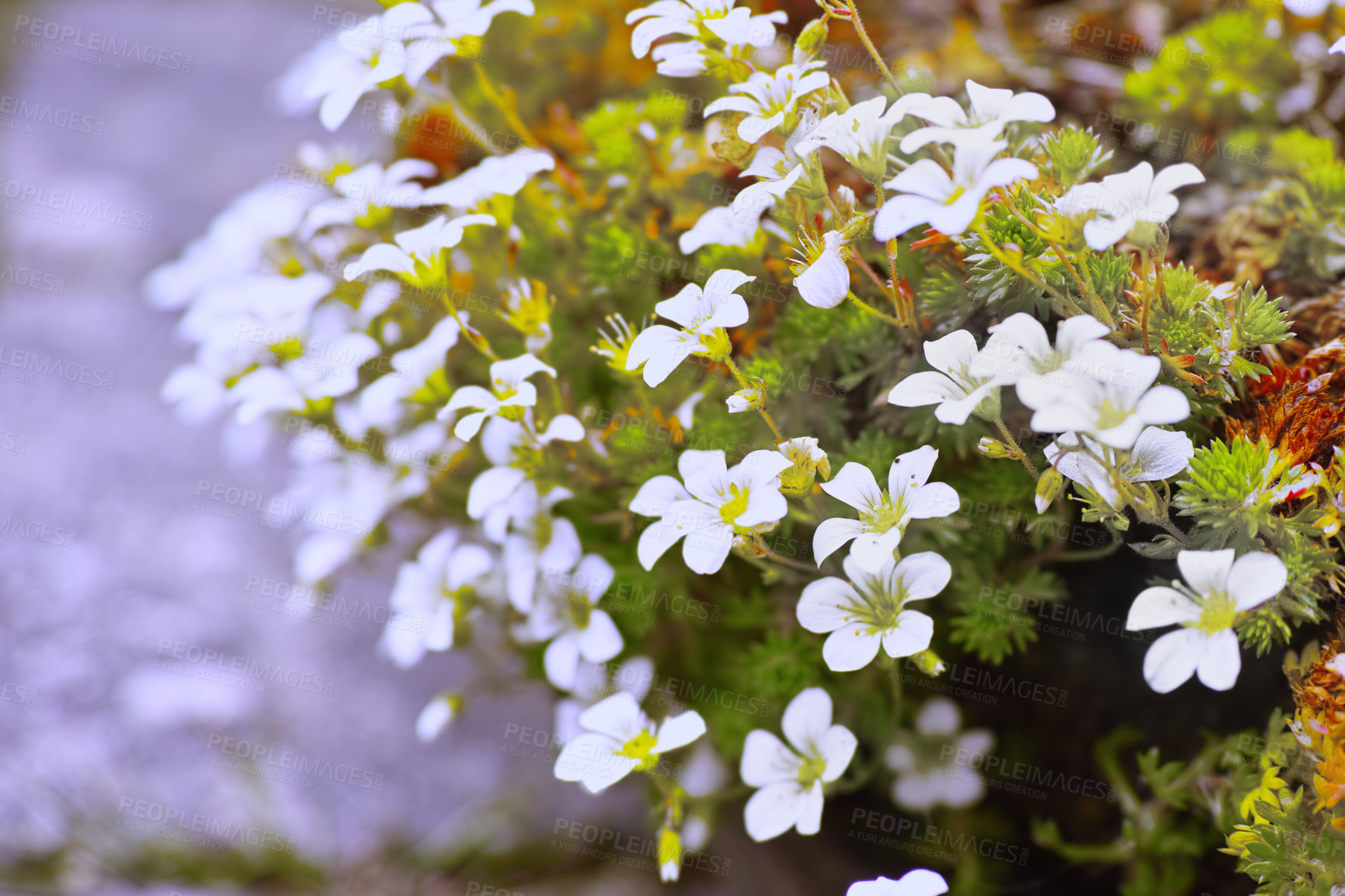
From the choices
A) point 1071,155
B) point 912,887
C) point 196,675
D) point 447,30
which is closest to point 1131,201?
point 1071,155

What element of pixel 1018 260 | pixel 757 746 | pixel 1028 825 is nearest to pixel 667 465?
pixel 757 746

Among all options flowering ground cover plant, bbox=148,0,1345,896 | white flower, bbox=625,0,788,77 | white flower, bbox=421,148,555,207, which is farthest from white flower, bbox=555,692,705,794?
white flower, bbox=625,0,788,77

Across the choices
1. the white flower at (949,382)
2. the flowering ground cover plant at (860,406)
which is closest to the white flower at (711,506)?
the flowering ground cover plant at (860,406)

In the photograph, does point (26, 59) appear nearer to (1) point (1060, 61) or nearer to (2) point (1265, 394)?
(1) point (1060, 61)

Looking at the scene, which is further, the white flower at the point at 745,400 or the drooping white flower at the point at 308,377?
the drooping white flower at the point at 308,377

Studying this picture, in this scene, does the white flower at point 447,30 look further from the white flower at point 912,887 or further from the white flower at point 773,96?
the white flower at point 912,887

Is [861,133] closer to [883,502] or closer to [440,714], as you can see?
[883,502]
